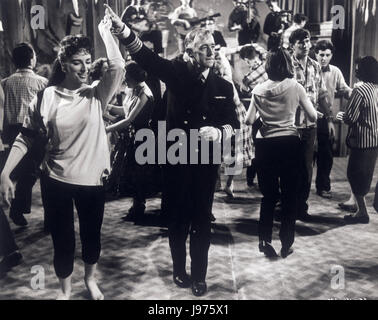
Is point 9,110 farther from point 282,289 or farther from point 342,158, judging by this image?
point 342,158

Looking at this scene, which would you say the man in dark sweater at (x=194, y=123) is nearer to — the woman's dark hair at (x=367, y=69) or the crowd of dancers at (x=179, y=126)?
the crowd of dancers at (x=179, y=126)

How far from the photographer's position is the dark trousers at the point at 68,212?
243 cm

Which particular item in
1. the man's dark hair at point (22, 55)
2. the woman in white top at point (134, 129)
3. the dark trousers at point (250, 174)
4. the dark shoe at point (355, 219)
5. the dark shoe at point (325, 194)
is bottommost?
the dark shoe at point (355, 219)

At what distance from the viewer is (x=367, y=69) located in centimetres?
337

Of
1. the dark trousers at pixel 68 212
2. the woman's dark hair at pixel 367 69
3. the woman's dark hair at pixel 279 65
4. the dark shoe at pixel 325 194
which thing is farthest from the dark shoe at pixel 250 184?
the dark trousers at pixel 68 212

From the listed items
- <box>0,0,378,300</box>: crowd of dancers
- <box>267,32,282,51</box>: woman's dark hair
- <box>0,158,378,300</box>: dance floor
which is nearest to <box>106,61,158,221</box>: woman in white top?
<box>0,0,378,300</box>: crowd of dancers

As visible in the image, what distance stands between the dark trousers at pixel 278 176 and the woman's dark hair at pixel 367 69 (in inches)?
30.5

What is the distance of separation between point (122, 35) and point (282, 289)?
5.35ft

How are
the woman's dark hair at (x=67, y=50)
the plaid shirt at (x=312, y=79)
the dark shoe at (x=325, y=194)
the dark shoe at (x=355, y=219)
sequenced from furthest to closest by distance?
the dark shoe at (x=325, y=194) < the dark shoe at (x=355, y=219) < the plaid shirt at (x=312, y=79) < the woman's dark hair at (x=67, y=50)

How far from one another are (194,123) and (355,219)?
1.64 meters

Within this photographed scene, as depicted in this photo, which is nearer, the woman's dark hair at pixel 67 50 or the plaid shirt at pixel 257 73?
the woman's dark hair at pixel 67 50

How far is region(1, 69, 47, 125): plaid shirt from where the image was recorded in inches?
121

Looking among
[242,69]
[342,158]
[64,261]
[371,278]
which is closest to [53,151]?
[64,261]

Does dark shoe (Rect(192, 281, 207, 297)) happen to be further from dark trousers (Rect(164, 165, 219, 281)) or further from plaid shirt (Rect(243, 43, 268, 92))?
plaid shirt (Rect(243, 43, 268, 92))
